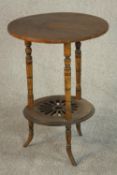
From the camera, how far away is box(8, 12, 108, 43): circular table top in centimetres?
241

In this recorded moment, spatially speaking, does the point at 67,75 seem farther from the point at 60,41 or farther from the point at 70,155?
the point at 70,155

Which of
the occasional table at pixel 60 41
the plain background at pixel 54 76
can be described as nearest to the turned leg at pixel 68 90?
the occasional table at pixel 60 41

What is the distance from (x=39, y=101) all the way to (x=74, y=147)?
1.32 ft

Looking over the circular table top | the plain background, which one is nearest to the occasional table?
the circular table top

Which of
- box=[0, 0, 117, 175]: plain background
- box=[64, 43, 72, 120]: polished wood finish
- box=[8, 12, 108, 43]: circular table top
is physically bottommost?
box=[0, 0, 117, 175]: plain background

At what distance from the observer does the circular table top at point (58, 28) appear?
2.41m

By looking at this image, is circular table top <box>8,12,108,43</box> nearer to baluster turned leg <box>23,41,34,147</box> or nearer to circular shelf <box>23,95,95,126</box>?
baluster turned leg <box>23,41,34,147</box>

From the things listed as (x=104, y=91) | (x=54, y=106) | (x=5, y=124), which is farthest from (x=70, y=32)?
(x=104, y=91)

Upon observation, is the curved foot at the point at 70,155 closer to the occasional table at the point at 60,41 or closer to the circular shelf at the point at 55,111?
the occasional table at the point at 60,41

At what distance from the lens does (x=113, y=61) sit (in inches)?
152

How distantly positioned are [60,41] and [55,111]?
0.66m

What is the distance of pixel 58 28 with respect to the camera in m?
2.58

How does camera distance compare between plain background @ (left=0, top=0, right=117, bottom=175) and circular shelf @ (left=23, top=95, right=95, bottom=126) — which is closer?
circular shelf @ (left=23, top=95, right=95, bottom=126)

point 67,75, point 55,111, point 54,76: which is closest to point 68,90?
point 67,75
